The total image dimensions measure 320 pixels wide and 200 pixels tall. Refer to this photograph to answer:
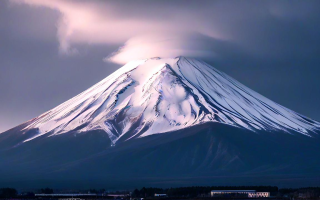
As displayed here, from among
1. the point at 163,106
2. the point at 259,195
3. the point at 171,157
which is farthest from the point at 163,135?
the point at 259,195

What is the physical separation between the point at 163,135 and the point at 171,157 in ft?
23.3

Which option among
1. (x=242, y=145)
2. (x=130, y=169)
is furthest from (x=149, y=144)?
(x=242, y=145)

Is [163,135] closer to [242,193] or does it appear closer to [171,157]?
[171,157]

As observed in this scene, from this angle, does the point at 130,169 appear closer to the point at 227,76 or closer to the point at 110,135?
the point at 110,135

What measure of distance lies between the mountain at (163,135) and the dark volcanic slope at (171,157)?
0.59 feet

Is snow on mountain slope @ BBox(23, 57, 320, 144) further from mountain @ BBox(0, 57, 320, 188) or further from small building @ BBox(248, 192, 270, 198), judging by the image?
small building @ BBox(248, 192, 270, 198)

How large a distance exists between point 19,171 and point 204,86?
46.0 meters

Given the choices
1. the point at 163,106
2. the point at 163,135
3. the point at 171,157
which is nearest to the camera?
the point at 171,157

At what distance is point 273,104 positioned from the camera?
185250 mm

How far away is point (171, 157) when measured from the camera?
154875 millimetres

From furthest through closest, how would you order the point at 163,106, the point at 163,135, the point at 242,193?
the point at 163,106 < the point at 163,135 < the point at 242,193

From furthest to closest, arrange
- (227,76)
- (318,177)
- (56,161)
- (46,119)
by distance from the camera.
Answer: (227,76), (46,119), (56,161), (318,177)

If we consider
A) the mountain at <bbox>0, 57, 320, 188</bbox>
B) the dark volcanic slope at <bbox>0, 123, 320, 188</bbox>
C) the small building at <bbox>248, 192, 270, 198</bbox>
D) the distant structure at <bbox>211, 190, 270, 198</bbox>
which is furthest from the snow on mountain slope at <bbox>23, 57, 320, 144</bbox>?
the small building at <bbox>248, 192, 270, 198</bbox>

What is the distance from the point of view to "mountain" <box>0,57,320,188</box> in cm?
14812
